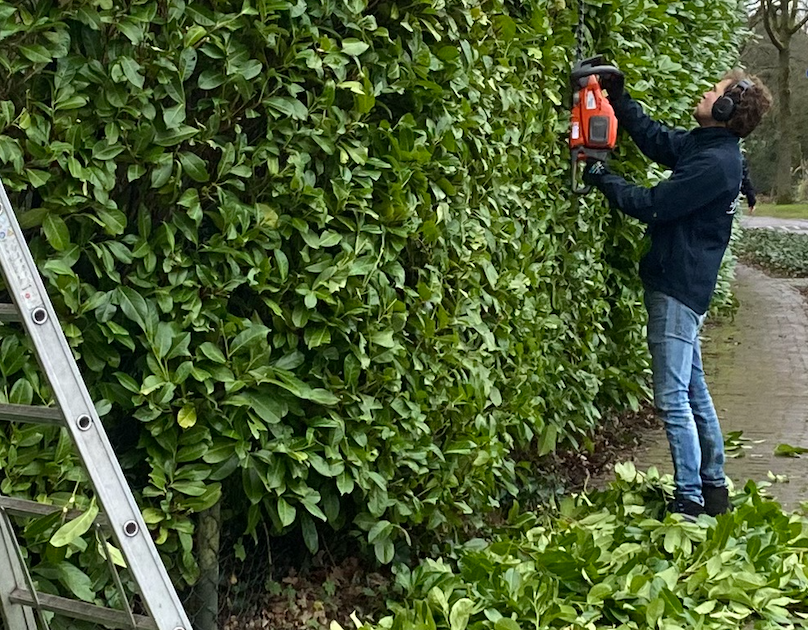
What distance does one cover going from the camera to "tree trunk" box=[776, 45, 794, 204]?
24.3 m

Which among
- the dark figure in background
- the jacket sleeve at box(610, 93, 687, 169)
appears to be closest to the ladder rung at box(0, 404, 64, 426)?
the jacket sleeve at box(610, 93, 687, 169)

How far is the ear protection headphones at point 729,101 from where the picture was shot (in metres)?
3.89

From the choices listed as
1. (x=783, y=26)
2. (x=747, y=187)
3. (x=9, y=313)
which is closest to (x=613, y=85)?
(x=747, y=187)

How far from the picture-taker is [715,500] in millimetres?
4160

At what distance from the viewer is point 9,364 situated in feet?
7.32

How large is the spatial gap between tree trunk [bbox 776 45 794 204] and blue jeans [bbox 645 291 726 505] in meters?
23.1

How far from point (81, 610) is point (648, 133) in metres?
3.41

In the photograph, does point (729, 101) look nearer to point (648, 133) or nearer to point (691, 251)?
point (648, 133)

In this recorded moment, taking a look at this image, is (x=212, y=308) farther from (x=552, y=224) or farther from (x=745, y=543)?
(x=745, y=543)

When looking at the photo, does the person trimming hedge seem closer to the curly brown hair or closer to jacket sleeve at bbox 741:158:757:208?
the curly brown hair

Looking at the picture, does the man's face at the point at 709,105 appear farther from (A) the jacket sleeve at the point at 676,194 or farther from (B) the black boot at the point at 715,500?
(B) the black boot at the point at 715,500

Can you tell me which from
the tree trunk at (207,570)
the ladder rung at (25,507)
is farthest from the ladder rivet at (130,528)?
the tree trunk at (207,570)

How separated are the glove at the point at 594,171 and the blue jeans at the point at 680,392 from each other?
2.05ft

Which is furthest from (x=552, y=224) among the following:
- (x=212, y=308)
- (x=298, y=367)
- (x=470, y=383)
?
(x=212, y=308)
